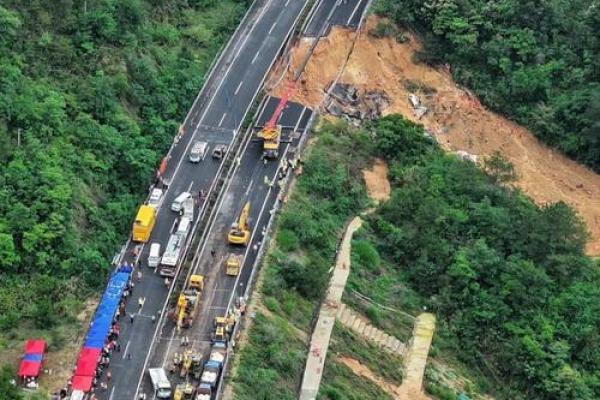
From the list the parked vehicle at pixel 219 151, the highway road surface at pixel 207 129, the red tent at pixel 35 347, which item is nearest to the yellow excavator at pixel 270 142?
the highway road surface at pixel 207 129

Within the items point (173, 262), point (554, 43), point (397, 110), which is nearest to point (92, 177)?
point (173, 262)

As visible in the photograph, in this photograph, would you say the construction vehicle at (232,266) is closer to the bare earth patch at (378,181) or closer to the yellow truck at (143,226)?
the yellow truck at (143,226)

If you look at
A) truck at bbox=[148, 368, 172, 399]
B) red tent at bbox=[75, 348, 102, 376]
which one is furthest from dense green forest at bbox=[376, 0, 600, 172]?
red tent at bbox=[75, 348, 102, 376]

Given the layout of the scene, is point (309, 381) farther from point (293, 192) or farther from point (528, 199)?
point (528, 199)

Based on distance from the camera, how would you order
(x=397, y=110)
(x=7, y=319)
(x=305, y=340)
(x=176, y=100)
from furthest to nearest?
(x=397, y=110) < (x=176, y=100) < (x=305, y=340) < (x=7, y=319)

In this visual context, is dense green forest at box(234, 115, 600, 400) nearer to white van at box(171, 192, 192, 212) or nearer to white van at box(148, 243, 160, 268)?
white van at box(171, 192, 192, 212)

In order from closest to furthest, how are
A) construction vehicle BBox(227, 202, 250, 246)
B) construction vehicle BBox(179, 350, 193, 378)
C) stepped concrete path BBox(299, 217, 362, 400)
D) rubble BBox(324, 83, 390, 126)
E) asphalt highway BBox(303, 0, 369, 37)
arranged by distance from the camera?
construction vehicle BBox(179, 350, 193, 378) < stepped concrete path BBox(299, 217, 362, 400) < construction vehicle BBox(227, 202, 250, 246) < rubble BBox(324, 83, 390, 126) < asphalt highway BBox(303, 0, 369, 37)

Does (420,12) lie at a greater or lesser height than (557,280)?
greater
